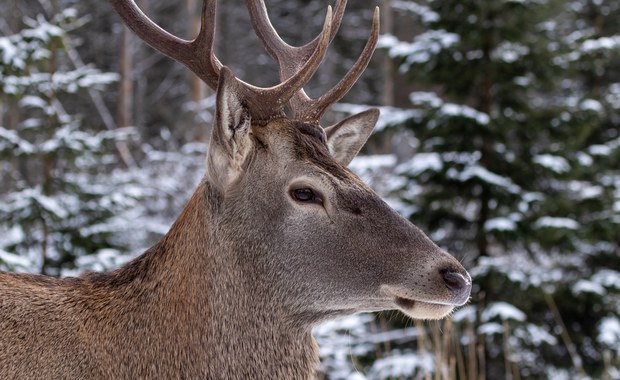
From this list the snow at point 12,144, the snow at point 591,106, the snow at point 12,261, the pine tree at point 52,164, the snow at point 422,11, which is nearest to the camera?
the snow at point 12,261

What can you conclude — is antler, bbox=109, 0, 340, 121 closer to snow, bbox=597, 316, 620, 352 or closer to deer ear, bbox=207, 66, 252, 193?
deer ear, bbox=207, 66, 252, 193

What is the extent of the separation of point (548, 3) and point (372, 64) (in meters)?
16.2

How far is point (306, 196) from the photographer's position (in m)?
2.92

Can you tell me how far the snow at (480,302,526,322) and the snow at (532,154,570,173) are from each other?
4.80 ft

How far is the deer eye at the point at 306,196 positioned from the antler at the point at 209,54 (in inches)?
13.5

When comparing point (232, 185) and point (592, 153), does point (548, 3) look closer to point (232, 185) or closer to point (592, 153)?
point (592, 153)

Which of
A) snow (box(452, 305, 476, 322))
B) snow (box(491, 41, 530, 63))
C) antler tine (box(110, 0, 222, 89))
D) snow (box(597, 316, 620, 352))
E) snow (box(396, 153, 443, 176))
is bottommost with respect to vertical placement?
snow (box(597, 316, 620, 352))

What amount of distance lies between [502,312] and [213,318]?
4.93 metres

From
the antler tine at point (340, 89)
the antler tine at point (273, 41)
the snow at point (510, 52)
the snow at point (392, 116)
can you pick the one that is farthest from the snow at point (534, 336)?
the antler tine at point (340, 89)

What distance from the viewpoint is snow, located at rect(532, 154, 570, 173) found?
7859 millimetres

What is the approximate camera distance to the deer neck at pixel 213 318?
282 cm

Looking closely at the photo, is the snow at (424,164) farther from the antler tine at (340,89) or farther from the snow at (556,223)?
the antler tine at (340,89)

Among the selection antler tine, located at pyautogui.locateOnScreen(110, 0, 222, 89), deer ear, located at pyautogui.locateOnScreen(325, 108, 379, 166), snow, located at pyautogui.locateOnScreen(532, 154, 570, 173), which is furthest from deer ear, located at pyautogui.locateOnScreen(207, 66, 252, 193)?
snow, located at pyautogui.locateOnScreen(532, 154, 570, 173)

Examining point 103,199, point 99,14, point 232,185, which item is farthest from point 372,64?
point 232,185
